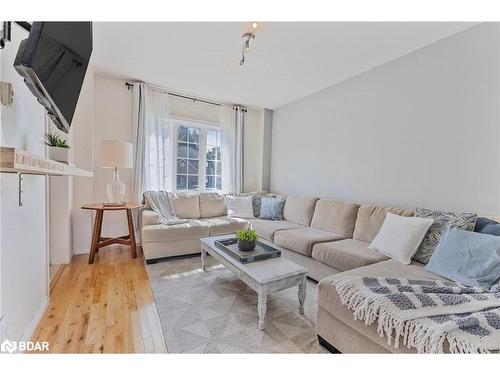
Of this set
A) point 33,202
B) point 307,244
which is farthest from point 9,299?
point 307,244

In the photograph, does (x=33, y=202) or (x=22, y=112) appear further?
(x=33, y=202)

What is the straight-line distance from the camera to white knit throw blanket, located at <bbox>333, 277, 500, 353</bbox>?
3.07 feet

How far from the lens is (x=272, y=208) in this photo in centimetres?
357

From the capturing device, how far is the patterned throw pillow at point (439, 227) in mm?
1756

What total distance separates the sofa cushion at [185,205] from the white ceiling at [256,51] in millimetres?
1643

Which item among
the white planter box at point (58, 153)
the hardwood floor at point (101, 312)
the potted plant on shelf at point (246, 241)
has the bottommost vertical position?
the hardwood floor at point (101, 312)

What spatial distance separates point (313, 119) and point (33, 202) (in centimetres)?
344

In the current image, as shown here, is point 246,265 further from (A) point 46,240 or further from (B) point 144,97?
(B) point 144,97

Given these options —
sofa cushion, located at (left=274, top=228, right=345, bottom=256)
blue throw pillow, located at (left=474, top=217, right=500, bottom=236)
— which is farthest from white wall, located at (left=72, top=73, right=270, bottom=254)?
blue throw pillow, located at (left=474, top=217, right=500, bottom=236)

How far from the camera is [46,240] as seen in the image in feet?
5.87

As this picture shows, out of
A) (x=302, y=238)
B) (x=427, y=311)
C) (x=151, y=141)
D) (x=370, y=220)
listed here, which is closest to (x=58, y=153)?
(x=151, y=141)

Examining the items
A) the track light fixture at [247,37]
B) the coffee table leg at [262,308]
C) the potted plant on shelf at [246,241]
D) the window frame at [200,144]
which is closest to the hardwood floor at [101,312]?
the coffee table leg at [262,308]

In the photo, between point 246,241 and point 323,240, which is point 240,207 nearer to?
point 323,240

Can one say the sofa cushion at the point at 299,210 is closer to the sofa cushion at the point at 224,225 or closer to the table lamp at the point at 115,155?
the sofa cushion at the point at 224,225
